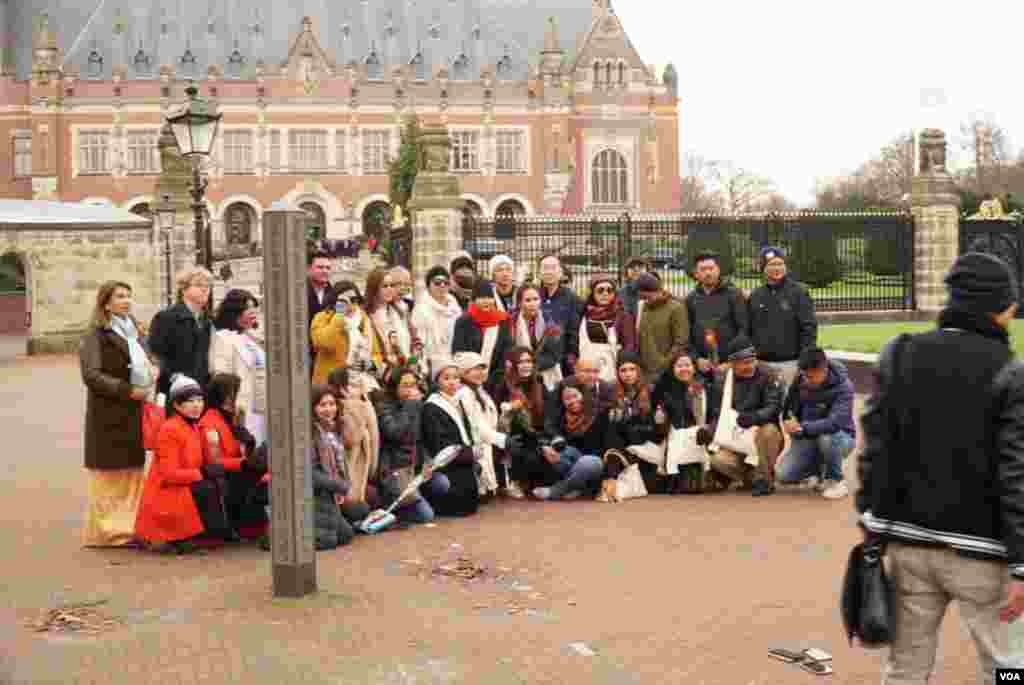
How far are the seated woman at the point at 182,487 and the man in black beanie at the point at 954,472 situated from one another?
4.98 meters

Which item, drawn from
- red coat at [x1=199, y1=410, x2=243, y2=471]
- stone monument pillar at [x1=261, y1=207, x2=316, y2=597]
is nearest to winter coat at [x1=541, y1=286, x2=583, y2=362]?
red coat at [x1=199, y1=410, x2=243, y2=471]

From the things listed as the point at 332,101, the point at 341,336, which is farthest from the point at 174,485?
the point at 332,101

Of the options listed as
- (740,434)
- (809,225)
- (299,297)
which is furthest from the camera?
(809,225)

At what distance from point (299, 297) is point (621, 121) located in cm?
5825

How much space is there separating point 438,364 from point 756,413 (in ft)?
7.79

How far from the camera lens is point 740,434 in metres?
9.71

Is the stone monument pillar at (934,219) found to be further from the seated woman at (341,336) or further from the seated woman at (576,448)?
the seated woman at (341,336)

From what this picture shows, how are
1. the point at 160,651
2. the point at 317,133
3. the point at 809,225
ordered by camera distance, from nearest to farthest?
the point at 160,651 < the point at 809,225 < the point at 317,133

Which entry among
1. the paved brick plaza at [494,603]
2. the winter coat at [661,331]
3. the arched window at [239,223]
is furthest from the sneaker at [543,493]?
the arched window at [239,223]

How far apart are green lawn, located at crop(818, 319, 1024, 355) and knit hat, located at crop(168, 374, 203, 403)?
9.82m

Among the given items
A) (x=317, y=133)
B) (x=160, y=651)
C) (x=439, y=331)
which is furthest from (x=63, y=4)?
(x=160, y=651)

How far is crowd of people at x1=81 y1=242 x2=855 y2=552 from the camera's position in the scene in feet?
27.2

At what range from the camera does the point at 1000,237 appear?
24109 mm

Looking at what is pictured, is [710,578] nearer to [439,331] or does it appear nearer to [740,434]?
[740,434]
